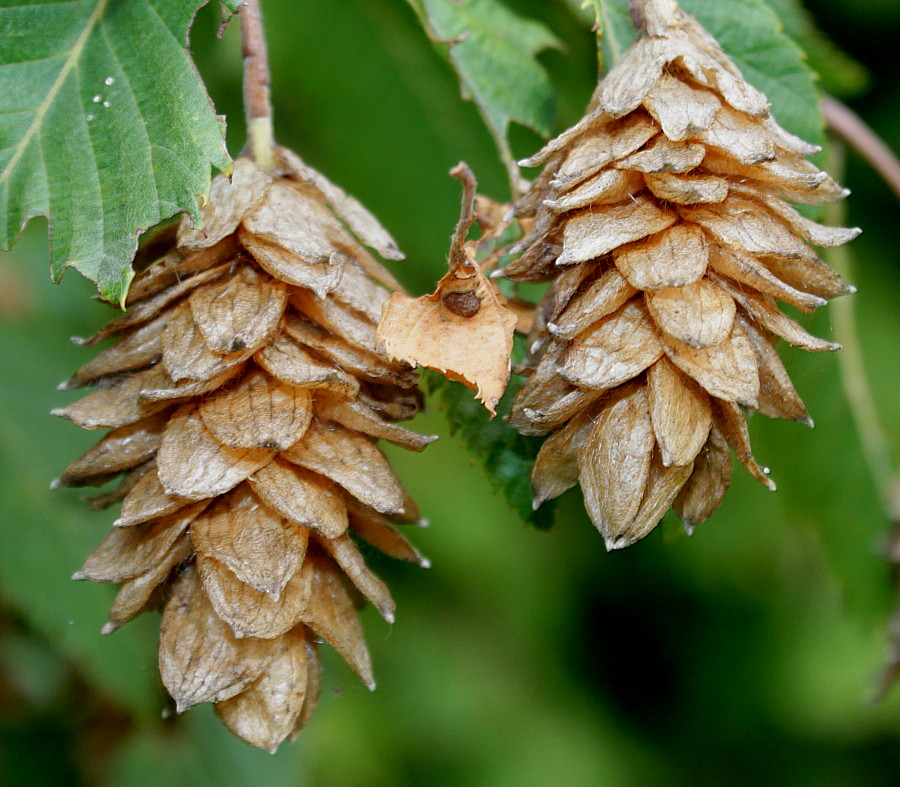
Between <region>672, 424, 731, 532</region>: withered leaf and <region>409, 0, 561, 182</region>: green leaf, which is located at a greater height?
<region>409, 0, 561, 182</region>: green leaf

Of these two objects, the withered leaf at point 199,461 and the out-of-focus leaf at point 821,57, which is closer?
the withered leaf at point 199,461

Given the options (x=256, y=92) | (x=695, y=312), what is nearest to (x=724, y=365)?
(x=695, y=312)

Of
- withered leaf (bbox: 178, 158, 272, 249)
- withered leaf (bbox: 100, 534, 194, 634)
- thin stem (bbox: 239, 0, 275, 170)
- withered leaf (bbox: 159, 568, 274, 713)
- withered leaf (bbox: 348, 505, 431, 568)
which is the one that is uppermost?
thin stem (bbox: 239, 0, 275, 170)

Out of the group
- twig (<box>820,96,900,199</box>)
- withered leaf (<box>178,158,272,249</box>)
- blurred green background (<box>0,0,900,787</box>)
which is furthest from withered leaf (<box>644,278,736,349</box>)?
twig (<box>820,96,900,199</box>)

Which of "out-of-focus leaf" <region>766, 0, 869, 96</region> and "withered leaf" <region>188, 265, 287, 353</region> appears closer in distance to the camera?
"withered leaf" <region>188, 265, 287, 353</region>

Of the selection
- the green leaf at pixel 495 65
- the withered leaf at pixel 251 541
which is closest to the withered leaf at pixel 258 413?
the withered leaf at pixel 251 541

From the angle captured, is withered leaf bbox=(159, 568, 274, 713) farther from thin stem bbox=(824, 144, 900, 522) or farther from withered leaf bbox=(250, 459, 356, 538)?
thin stem bbox=(824, 144, 900, 522)

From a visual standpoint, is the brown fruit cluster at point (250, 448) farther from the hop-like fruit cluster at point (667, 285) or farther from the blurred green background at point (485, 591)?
the blurred green background at point (485, 591)
